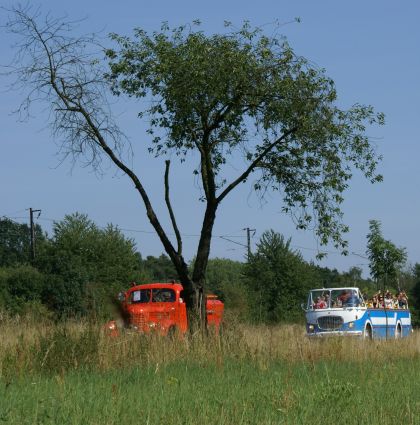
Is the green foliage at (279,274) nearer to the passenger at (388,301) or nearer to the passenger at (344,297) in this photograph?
the passenger at (388,301)

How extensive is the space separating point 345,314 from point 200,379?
19.3 m

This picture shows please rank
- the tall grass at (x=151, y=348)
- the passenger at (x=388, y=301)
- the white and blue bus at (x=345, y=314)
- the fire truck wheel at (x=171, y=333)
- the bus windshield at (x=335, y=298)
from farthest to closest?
the passenger at (x=388, y=301) < the bus windshield at (x=335, y=298) < the white and blue bus at (x=345, y=314) < the fire truck wheel at (x=171, y=333) < the tall grass at (x=151, y=348)

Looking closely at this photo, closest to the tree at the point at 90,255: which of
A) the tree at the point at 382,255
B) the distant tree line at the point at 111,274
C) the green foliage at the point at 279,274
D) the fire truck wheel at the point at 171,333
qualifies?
the distant tree line at the point at 111,274

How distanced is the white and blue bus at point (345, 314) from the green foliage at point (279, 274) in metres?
19.2

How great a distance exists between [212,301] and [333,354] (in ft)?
42.6

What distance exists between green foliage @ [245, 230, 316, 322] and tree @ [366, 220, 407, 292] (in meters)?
16.7

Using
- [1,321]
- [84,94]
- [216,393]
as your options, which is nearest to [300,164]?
[84,94]

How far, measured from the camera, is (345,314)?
30.8m

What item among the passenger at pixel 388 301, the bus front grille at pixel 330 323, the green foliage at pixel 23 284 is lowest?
the bus front grille at pixel 330 323

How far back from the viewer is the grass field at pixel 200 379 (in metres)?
8.48

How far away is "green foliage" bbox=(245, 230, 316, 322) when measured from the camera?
5281 centimetres

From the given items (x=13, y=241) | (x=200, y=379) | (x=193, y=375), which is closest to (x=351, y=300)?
(x=193, y=375)

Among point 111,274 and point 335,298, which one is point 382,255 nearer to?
point 335,298

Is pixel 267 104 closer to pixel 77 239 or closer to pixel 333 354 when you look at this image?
pixel 333 354
